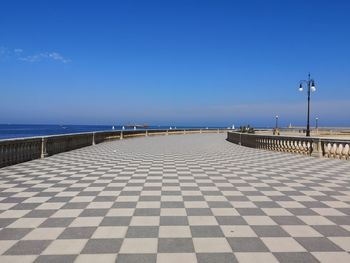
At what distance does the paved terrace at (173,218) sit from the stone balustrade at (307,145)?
5869 mm

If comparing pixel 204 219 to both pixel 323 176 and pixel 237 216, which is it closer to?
pixel 237 216

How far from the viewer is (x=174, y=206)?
6895mm

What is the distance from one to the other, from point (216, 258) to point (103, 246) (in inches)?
60.2

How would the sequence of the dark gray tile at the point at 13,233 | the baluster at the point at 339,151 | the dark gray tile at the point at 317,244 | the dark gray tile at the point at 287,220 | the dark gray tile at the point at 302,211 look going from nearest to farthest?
the dark gray tile at the point at 317,244 → the dark gray tile at the point at 13,233 → the dark gray tile at the point at 287,220 → the dark gray tile at the point at 302,211 → the baluster at the point at 339,151

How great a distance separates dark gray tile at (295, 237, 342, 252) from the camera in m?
4.60

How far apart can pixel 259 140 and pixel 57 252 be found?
20945mm

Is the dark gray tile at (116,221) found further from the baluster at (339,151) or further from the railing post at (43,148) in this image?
the baluster at (339,151)

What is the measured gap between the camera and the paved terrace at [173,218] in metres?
4.43

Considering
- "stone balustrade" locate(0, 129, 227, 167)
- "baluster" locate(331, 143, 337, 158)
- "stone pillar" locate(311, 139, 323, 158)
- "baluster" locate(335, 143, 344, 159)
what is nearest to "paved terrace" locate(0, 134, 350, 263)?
"stone balustrade" locate(0, 129, 227, 167)

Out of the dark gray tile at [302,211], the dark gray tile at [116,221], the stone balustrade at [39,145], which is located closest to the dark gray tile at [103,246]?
the dark gray tile at [116,221]

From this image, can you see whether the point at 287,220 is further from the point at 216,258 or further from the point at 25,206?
the point at 25,206

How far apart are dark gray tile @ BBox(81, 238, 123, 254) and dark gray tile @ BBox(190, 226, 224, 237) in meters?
1.15

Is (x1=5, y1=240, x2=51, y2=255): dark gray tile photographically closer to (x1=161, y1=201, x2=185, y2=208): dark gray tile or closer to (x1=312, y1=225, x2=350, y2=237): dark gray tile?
(x1=161, y1=201, x2=185, y2=208): dark gray tile

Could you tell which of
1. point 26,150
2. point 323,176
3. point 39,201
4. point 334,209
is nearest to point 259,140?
point 323,176
